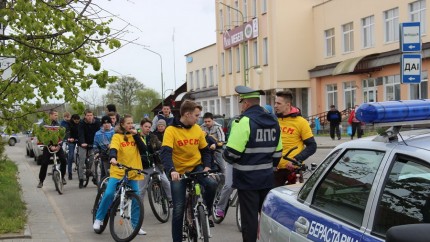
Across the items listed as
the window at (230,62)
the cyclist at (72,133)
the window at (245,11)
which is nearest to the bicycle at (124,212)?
the cyclist at (72,133)

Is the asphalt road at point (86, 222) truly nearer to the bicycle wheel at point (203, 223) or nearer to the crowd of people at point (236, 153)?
the crowd of people at point (236, 153)

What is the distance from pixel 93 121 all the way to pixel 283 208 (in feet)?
35.0

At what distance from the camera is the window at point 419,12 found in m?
30.3

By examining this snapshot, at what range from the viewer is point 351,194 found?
11.9 ft

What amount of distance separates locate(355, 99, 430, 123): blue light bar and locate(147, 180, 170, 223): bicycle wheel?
6536 millimetres

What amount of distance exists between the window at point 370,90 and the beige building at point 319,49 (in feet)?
0.19

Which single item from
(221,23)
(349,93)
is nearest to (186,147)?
(349,93)

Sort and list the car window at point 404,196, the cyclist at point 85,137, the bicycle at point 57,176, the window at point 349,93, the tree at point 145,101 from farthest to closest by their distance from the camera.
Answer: the tree at point 145,101, the window at point 349,93, the cyclist at point 85,137, the bicycle at point 57,176, the car window at point 404,196

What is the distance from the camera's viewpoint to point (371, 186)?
3.38 metres

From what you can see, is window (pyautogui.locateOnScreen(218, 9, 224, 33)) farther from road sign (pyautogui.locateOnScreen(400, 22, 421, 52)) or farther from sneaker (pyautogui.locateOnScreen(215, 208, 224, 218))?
sneaker (pyautogui.locateOnScreen(215, 208, 224, 218))

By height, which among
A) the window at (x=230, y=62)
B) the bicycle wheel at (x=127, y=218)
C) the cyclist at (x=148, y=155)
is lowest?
the bicycle wheel at (x=127, y=218)

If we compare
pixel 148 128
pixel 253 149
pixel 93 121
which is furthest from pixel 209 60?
pixel 253 149

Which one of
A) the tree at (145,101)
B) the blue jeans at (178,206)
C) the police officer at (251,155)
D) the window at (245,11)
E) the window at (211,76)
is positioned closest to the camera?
the police officer at (251,155)

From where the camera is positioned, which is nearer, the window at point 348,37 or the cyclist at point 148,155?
the cyclist at point 148,155
